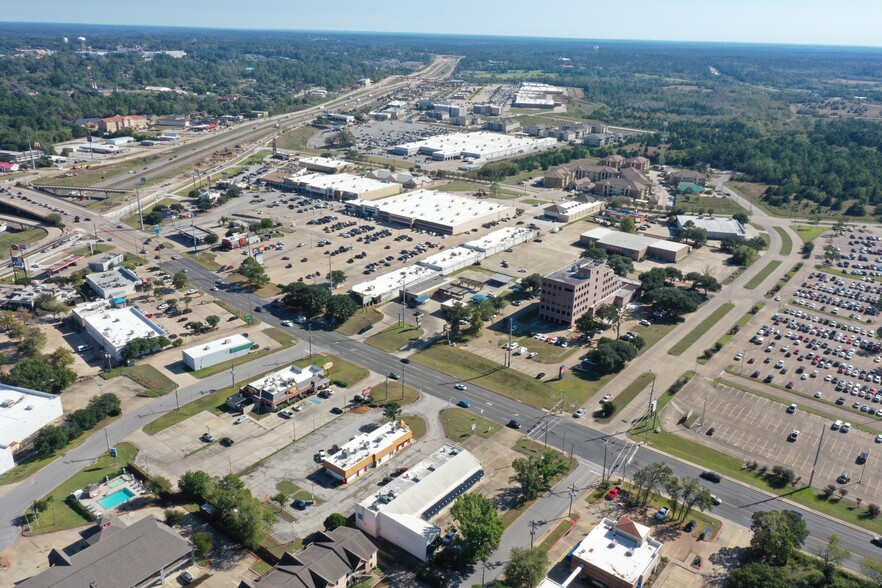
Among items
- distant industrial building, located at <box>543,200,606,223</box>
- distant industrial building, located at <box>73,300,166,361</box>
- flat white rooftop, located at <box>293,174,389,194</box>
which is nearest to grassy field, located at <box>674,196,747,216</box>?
distant industrial building, located at <box>543,200,606,223</box>

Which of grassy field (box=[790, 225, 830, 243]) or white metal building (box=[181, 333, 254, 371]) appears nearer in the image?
white metal building (box=[181, 333, 254, 371])

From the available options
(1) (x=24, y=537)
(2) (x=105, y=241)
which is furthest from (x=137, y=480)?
(2) (x=105, y=241)

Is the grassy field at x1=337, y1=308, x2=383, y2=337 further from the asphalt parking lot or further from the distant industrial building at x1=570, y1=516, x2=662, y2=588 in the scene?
the distant industrial building at x1=570, y1=516, x2=662, y2=588

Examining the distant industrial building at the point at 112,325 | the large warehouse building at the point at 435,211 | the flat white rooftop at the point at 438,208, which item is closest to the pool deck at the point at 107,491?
the distant industrial building at the point at 112,325

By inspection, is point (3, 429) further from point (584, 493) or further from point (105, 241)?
point (105, 241)

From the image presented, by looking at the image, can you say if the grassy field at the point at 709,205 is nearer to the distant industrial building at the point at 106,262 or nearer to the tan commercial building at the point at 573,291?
the tan commercial building at the point at 573,291
